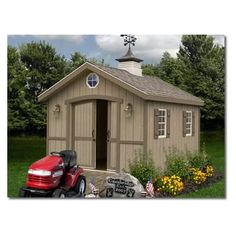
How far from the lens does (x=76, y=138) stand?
31.6 feet

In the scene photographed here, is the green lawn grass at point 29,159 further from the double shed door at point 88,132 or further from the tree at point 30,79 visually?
the double shed door at point 88,132

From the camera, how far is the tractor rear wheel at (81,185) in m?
8.77

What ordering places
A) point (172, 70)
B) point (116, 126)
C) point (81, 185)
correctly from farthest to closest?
point (172, 70), point (116, 126), point (81, 185)

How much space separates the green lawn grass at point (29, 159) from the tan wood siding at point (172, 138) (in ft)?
2.24

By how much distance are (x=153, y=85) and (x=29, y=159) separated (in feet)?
9.95

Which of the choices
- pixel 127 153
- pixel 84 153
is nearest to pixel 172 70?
pixel 127 153

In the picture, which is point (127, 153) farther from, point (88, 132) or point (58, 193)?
point (58, 193)

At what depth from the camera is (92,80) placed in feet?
31.3

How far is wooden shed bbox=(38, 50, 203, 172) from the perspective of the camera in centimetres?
922

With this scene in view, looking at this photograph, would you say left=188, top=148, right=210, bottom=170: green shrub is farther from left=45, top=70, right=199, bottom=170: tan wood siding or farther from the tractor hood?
the tractor hood

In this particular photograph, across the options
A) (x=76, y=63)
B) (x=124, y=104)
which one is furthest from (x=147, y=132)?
(x=76, y=63)

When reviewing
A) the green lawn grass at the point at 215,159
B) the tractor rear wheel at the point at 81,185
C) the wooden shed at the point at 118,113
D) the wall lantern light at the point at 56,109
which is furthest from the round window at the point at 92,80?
the green lawn grass at the point at 215,159

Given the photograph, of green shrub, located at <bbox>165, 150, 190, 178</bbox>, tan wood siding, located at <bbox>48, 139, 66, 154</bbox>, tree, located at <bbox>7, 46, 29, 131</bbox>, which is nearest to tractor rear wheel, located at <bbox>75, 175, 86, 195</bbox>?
tan wood siding, located at <bbox>48, 139, 66, 154</bbox>

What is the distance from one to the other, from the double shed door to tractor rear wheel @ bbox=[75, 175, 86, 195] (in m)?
0.74
